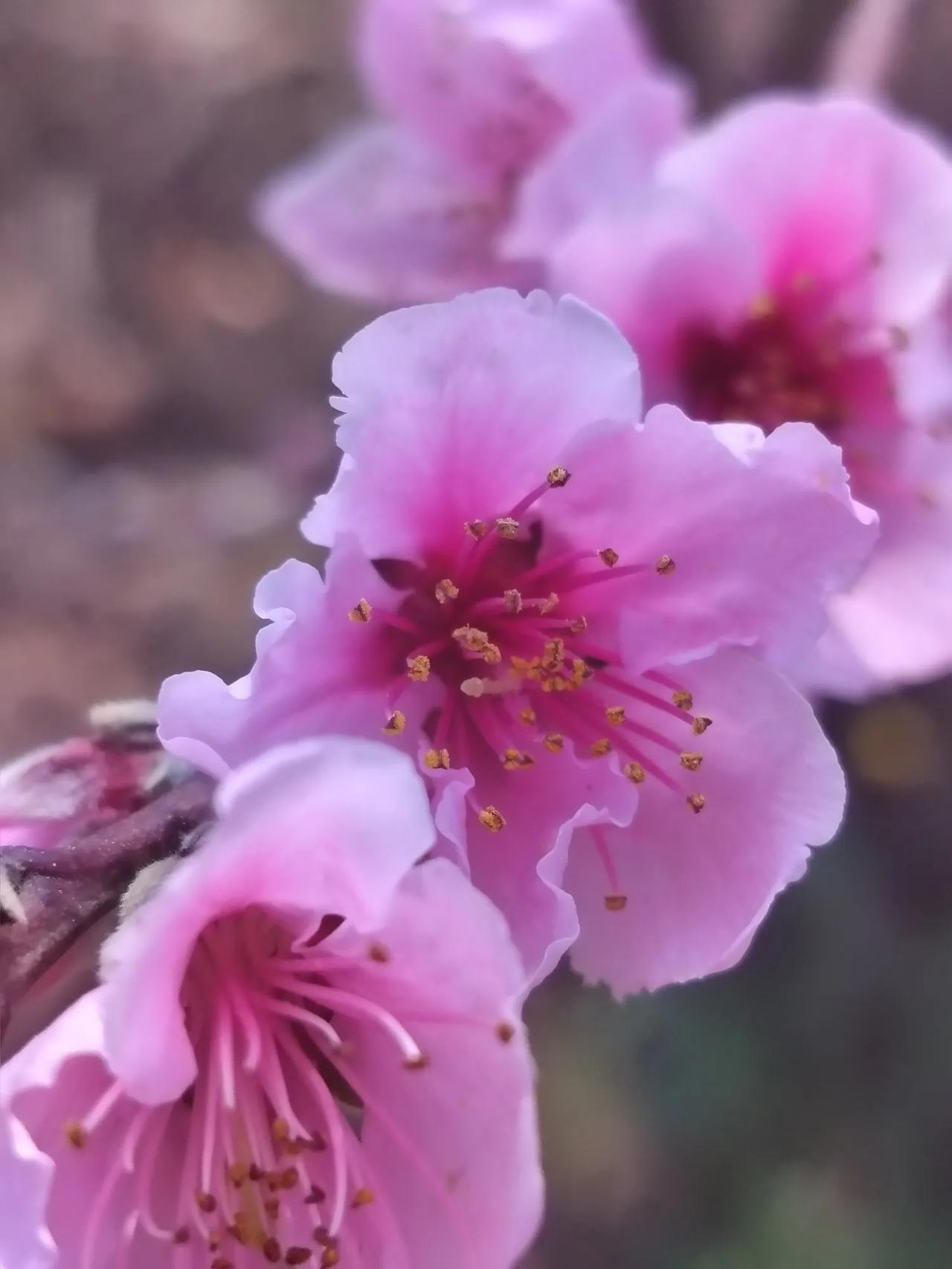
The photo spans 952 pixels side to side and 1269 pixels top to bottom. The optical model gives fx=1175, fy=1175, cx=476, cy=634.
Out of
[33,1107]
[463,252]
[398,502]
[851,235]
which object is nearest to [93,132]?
[463,252]

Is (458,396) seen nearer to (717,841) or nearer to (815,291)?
(717,841)

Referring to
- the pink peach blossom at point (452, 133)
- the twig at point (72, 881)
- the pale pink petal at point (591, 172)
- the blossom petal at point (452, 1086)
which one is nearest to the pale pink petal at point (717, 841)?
the blossom petal at point (452, 1086)

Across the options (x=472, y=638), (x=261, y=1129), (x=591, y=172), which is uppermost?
(x=591, y=172)

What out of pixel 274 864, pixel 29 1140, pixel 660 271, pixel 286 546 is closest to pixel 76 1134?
pixel 29 1140

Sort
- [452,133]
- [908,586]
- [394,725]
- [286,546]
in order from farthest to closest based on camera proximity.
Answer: [286,546] < [452,133] < [908,586] < [394,725]

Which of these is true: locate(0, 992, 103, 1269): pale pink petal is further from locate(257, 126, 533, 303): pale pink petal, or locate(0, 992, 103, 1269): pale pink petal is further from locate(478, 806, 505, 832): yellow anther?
locate(257, 126, 533, 303): pale pink petal

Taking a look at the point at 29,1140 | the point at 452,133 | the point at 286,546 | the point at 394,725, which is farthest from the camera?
the point at 286,546

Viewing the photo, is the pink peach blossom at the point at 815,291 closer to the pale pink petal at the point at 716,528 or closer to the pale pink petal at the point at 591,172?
the pale pink petal at the point at 591,172
